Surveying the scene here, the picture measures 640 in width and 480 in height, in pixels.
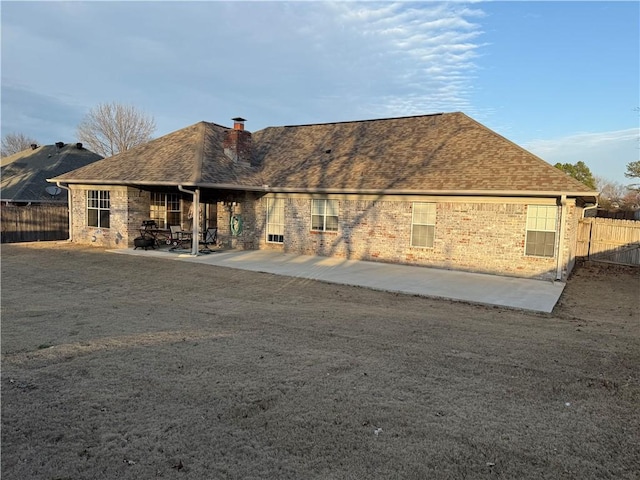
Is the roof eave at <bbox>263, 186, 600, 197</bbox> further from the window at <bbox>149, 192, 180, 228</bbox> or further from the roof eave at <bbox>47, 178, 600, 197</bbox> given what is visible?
the window at <bbox>149, 192, 180, 228</bbox>

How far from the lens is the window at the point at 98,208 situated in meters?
17.9

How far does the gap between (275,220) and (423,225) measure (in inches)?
244

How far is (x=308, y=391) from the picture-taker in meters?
4.60

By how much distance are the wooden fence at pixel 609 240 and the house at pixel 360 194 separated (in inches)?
97.0

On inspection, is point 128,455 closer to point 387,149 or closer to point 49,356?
point 49,356

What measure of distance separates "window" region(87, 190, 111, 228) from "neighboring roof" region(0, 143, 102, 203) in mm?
10573

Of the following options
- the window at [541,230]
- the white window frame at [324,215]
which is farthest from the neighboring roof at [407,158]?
the window at [541,230]

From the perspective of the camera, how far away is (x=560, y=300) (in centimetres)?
1066

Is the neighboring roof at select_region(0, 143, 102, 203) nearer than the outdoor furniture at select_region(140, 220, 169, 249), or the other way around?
the outdoor furniture at select_region(140, 220, 169, 249)

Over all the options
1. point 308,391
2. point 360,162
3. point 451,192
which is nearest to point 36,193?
point 360,162

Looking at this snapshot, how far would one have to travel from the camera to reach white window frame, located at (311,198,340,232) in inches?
643

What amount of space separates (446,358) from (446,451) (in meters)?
2.44

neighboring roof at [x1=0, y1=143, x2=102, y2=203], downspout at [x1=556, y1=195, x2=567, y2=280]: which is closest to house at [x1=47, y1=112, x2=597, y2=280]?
downspout at [x1=556, y1=195, x2=567, y2=280]

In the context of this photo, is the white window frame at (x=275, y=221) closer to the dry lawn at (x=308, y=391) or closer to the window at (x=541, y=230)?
the dry lawn at (x=308, y=391)
